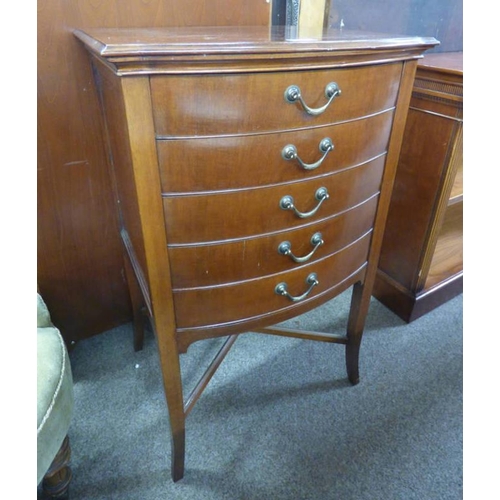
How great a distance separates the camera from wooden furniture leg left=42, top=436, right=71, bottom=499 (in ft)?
2.91

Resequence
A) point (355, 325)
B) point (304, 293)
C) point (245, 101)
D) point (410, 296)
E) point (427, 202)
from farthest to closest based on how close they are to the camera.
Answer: point (410, 296) < point (427, 202) < point (355, 325) < point (304, 293) < point (245, 101)

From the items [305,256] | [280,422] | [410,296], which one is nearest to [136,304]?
[280,422]

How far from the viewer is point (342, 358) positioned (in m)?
1.41

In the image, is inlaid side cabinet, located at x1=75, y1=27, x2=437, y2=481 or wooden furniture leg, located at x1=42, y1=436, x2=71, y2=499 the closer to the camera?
inlaid side cabinet, located at x1=75, y1=27, x2=437, y2=481

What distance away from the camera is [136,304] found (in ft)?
4.16

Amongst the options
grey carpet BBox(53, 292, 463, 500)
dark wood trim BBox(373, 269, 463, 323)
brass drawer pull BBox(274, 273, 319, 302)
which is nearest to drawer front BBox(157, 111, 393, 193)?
brass drawer pull BBox(274, 273, 319, 302)

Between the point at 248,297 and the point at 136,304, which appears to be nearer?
the point at 248,297

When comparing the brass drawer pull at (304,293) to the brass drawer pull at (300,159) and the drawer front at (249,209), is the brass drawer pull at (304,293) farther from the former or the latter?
the brass drawer pull at (300,159)

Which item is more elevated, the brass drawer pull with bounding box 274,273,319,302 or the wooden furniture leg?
the brass drawer pull with bounding box 274,273,319,302

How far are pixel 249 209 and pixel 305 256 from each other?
18 cm

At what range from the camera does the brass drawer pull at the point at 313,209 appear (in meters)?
0.74

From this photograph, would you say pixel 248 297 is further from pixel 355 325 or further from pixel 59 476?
pixel 59 476

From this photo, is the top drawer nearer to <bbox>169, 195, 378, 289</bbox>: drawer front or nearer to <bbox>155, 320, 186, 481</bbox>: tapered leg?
<bbox>169, 195, 378, 289</bbox>: drawer front

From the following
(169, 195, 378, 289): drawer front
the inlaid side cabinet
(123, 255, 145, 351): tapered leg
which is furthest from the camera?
(123, 255, 145, 351): tapered leg
